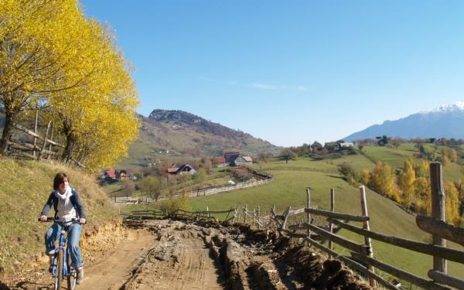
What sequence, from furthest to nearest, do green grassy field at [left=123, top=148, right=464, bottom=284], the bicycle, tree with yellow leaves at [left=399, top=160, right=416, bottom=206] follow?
tree with yellow leaves at [left=399, top=160, right=416, bottom=206] → green grassy field at [left=123, top=148, right=464, bottom=284] → the bicycle

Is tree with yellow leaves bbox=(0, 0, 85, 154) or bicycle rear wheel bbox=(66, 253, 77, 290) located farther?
tree with yellow leaves bbox=(0, 0, 85, 154)

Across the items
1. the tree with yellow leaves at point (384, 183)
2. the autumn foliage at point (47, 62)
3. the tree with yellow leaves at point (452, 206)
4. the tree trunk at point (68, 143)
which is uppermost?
the autumn foliage at point (47, 62)

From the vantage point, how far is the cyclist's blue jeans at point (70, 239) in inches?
446

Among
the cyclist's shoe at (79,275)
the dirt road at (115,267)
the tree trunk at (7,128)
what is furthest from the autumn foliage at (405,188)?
the cyclist's shoe at (79,275)

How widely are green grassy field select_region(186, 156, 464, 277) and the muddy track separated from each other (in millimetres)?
48144

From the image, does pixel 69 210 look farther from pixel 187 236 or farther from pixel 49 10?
pixel 187 236

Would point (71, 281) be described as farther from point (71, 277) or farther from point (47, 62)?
point (47, 62)

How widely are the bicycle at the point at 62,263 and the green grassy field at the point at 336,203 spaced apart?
185 feet

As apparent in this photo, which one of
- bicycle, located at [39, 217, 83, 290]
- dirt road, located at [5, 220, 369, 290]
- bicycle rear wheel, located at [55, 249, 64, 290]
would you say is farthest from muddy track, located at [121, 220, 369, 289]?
bicycle rear wheel, located at [55, 249, 64, 290]

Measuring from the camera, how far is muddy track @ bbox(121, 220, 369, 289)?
1255 centimetres

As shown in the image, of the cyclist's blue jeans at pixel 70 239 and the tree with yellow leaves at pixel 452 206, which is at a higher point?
the cyclist's blue jeans at pixel 70 239

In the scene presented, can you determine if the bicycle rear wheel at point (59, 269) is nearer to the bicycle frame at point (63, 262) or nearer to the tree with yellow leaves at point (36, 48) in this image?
the bicycle frame at point (63, 262)

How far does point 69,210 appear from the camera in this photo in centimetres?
1169

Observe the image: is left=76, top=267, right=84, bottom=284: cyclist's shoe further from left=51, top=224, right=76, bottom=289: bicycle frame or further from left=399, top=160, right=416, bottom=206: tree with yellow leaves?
left=399, top=160, right=416, bottom=206: tree with yellow leaves
